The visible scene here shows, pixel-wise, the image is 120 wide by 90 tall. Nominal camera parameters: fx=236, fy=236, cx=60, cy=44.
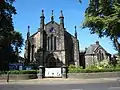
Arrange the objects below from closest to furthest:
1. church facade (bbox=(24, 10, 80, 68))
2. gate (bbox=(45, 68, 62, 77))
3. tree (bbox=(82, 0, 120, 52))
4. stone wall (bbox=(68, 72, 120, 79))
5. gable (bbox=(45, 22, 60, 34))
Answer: tree (bbox=(82, 0, 120, 52))
stone wall (bbox=(68, 72, 120, 79))
gate (bbox=(45, 68, 62, 77))
church facade (bbox=(24, 10, 80, 68))
gable (bbox=(45, 22, 60, 34))

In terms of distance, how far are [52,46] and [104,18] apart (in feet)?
89.8

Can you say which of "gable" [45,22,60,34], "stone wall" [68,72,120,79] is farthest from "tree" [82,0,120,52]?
"gable" [45,22,60,34]

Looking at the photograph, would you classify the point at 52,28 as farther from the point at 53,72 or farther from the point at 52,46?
the point at 53,72

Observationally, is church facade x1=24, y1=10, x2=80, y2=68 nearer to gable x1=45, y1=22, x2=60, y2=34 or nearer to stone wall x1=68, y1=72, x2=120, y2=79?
gable x1=45, y1=22, x2=60, y2=34

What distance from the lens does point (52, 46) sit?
2237 inches

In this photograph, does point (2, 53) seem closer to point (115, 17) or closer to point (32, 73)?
point (32, 73)

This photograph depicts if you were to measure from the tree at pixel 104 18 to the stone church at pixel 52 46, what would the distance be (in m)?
20.6

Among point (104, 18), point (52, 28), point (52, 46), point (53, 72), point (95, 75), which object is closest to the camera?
point (104, 18)

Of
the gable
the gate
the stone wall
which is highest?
the gable

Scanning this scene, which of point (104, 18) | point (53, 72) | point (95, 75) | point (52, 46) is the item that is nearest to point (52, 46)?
point (52, 46)

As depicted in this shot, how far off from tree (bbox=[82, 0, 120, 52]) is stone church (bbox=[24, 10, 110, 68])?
67.6 feet

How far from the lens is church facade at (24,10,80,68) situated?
55438mm

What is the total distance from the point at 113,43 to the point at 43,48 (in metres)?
22.6

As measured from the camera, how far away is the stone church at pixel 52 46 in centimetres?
5544
